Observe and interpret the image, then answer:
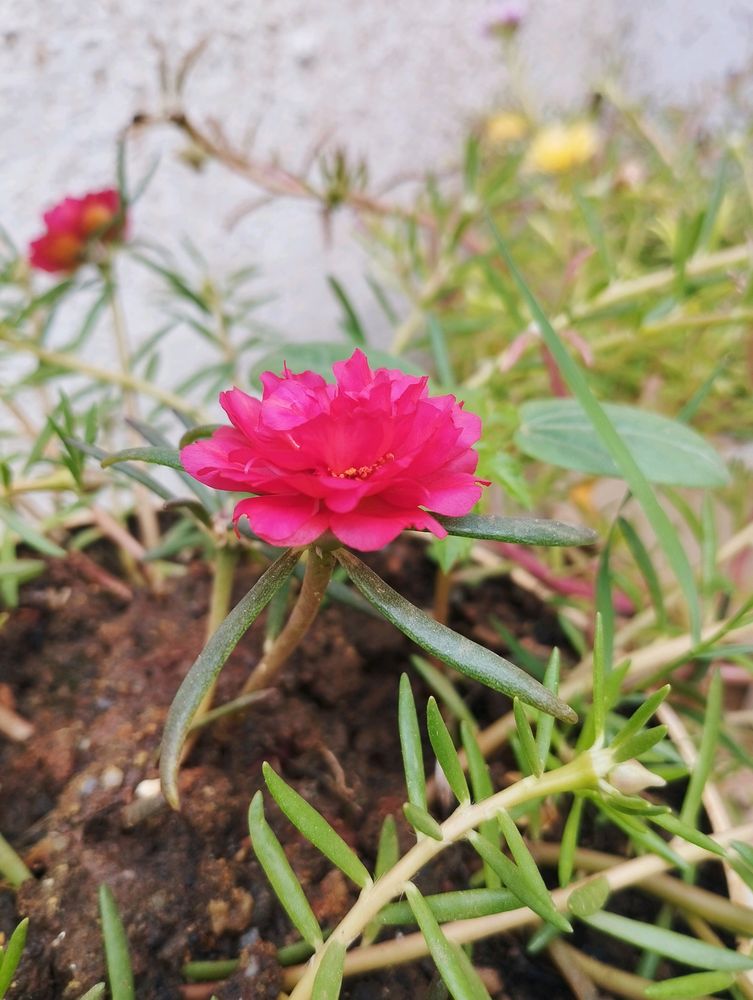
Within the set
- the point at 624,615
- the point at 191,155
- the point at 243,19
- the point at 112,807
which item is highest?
Result: the point at 243,19

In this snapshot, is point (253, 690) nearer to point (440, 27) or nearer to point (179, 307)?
point (179, 307)

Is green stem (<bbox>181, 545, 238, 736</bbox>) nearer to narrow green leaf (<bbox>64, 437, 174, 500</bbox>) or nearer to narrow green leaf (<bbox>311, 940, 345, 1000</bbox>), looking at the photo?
narrow green leaf (<bbox>64, 437, 174, 500</bbox>)

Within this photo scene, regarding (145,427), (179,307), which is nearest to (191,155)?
(179,307)

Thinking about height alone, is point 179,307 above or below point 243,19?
below

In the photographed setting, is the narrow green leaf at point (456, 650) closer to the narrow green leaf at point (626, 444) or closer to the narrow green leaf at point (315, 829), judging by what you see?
the narrow green leaf at point (315, 829)

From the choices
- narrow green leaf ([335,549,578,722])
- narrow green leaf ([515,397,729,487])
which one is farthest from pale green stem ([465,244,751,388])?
narrow green leaf ([335,549,578,722])

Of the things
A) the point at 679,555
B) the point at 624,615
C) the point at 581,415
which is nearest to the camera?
the point at 679,555

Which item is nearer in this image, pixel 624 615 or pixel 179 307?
pixel 624 615
